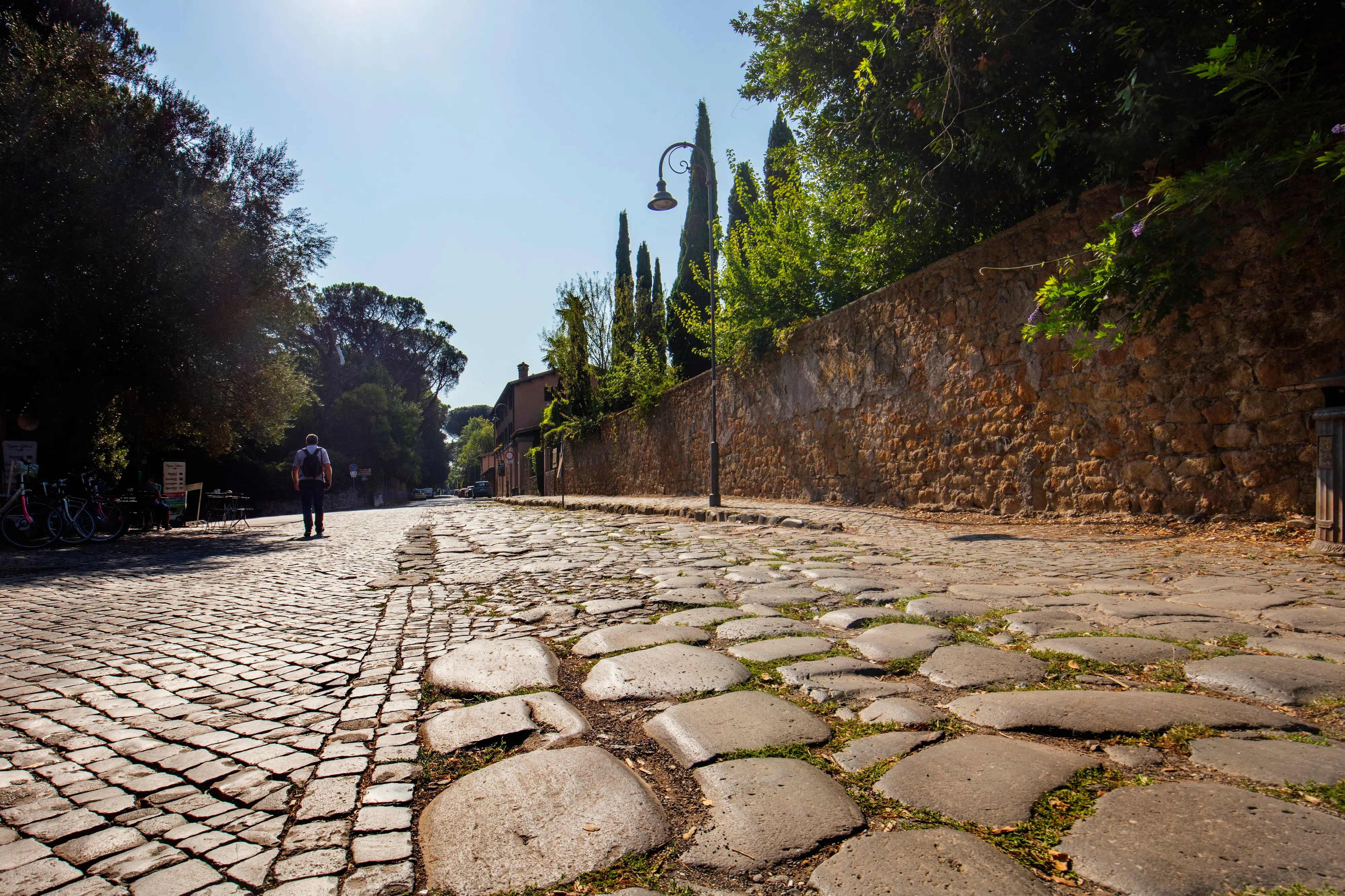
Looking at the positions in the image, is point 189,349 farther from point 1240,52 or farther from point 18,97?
point 1240,52

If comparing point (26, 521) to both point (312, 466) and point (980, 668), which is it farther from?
point (980, 668)

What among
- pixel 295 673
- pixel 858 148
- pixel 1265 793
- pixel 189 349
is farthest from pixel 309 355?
pixel 1265 793

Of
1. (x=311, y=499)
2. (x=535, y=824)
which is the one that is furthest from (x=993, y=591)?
(x=311, y=499)

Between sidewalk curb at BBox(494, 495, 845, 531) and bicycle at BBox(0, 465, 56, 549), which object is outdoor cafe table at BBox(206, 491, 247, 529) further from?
sidewalk curb at BBox(494, 495, 845, 531)

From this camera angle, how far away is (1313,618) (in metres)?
2.82

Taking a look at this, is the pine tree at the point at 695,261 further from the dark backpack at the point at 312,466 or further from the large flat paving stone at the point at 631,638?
the large flat paving stone at the point at 631,638

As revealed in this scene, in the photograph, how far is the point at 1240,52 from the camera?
500 centimetres

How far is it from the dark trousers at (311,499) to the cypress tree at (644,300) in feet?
33.2

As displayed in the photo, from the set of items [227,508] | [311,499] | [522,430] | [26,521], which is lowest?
[227,508]

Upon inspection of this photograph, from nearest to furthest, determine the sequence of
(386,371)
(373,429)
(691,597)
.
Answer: (691,597)
(373,429)
(386,371)

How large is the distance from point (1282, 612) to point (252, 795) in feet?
12.5

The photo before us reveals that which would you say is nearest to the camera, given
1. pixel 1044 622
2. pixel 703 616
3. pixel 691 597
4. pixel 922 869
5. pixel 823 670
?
pixel 922 869

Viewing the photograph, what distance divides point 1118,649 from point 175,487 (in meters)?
16.7

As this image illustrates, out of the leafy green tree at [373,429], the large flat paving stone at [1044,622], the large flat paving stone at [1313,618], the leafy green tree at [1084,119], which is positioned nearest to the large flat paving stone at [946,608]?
the large flat paving stone at [1044,622]
